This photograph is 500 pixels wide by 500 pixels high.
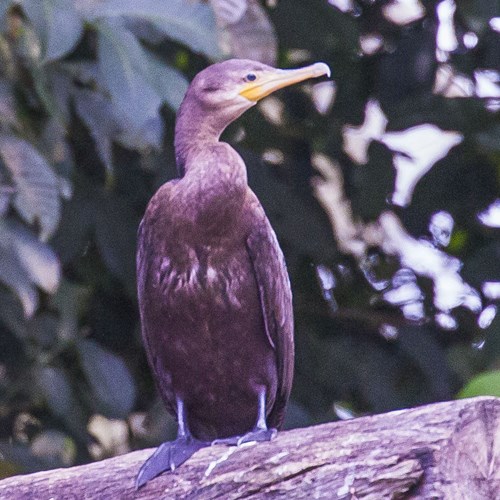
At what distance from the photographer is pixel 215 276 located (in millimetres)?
3709

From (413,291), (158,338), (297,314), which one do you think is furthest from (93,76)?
(413,291)

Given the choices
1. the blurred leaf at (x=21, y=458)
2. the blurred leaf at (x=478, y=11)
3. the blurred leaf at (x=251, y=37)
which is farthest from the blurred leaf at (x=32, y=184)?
the blurred leaf at (x=478, y=11)

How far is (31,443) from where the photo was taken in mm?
5113

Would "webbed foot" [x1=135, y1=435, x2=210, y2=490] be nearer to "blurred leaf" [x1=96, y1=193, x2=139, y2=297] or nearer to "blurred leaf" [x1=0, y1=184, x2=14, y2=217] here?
"blurred leaf" [x1=0, y1=184, x2=14, y2=217]

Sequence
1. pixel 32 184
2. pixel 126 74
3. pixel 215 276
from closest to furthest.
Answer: pixel 215 276, pixel 126 74, pixel 32 184

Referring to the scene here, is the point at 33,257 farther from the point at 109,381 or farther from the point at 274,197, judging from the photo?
the point at 274,197

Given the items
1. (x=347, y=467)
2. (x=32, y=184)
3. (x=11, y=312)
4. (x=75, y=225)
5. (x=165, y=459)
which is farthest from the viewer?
(x=75, y=225)

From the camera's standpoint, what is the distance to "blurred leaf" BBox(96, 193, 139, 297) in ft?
16.6

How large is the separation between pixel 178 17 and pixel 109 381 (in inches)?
51.4

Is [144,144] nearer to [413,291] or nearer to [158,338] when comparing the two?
[158,338]

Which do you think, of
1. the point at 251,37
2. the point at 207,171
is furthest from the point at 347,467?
the point at 251,37

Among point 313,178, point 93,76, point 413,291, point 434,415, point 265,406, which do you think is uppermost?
point 434,415

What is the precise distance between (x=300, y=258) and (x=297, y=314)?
0.71ft

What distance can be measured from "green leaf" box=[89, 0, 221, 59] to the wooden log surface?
140 centimetres
